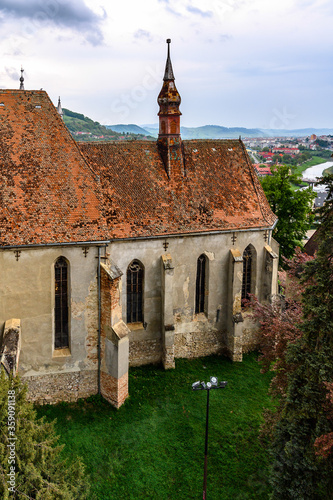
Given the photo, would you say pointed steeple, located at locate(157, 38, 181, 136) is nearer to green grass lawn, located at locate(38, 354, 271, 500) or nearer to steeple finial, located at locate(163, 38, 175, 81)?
steeple finial, located at locate(163, 38, 175, 81)

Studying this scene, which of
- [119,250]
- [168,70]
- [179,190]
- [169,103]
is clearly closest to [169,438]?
[119,250]

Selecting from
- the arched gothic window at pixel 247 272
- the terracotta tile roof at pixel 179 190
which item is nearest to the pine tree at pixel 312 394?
the terracotta tile roof at pixel 179 190

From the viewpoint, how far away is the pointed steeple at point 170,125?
24578 mm

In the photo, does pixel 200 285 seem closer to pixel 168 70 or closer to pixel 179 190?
pixel 179 190

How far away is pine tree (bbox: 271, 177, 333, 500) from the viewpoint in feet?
41.3

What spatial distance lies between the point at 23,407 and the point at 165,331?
488 inches

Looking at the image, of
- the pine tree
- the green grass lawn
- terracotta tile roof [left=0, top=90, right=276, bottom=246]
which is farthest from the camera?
terracotta tile roof [left=0, top=90, right=276, bottom=246]

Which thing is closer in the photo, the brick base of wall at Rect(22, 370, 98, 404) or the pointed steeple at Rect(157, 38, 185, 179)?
the brick base of wall at Rect(22, 370, 98, 404)

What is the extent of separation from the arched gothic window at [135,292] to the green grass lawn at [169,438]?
2.96m

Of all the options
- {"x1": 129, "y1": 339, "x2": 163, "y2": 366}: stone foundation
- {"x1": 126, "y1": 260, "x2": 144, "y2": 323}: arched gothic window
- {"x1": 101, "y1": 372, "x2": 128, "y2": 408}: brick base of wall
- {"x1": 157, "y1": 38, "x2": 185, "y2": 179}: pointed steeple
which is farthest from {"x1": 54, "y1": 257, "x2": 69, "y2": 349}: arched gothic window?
{"x1": 157, "y1": 38, "x2": 185, "y2": 179}: pointed steeple

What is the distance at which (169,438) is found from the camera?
18531 millimetres

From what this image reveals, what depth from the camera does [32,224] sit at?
18141 millimetres

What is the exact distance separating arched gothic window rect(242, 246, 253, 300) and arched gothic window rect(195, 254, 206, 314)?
296 centimetres

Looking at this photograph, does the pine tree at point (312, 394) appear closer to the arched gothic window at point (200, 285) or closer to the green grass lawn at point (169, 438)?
the green grass lawn at point (169, 438)
